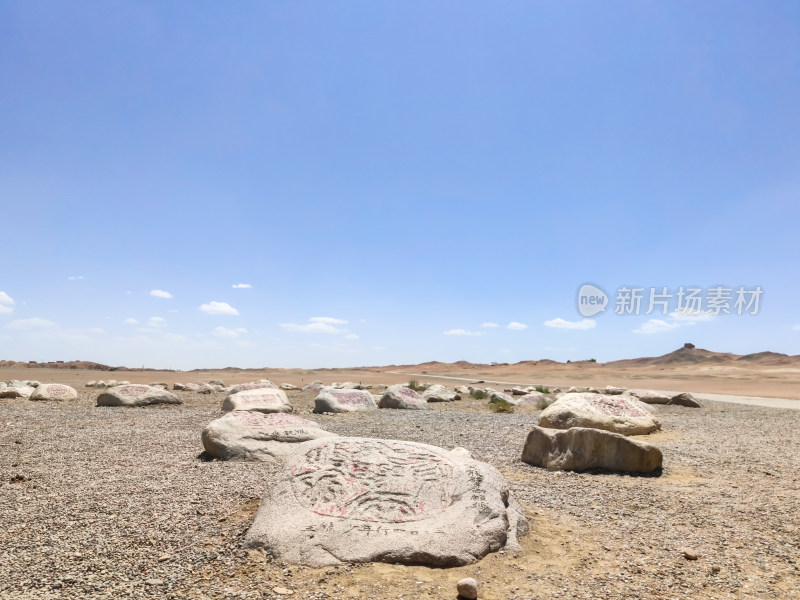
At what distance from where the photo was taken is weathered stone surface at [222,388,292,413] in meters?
13.0

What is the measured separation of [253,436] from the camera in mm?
7887

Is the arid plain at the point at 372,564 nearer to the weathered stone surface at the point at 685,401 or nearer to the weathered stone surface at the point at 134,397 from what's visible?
the weathered stone surface at the point at 134,397

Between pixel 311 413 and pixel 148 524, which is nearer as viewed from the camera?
pixel 148 524

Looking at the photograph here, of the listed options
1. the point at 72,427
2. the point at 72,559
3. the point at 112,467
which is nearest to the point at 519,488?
the point at 72,559

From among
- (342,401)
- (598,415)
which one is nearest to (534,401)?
(342,401)

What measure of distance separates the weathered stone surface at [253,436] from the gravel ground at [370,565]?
1.07 feet

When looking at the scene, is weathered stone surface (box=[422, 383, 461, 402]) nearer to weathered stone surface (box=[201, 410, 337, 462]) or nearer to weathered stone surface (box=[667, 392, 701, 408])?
weathered stone surface (box=[667, 392, 701, 408])

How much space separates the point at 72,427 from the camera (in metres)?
10.7

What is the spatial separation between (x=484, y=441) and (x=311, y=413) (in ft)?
19.2

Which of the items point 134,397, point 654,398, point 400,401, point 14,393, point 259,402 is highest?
point 654,398

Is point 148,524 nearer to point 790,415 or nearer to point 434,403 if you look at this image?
point 434,403

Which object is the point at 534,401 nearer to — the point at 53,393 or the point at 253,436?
the point at 253,436

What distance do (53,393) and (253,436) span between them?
12044 millimetres

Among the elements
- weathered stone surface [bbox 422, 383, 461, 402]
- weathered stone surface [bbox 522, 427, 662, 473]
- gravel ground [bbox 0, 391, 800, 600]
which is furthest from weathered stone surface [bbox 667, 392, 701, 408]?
weathered stone surface [bbox 522, 427, 662, 473]
